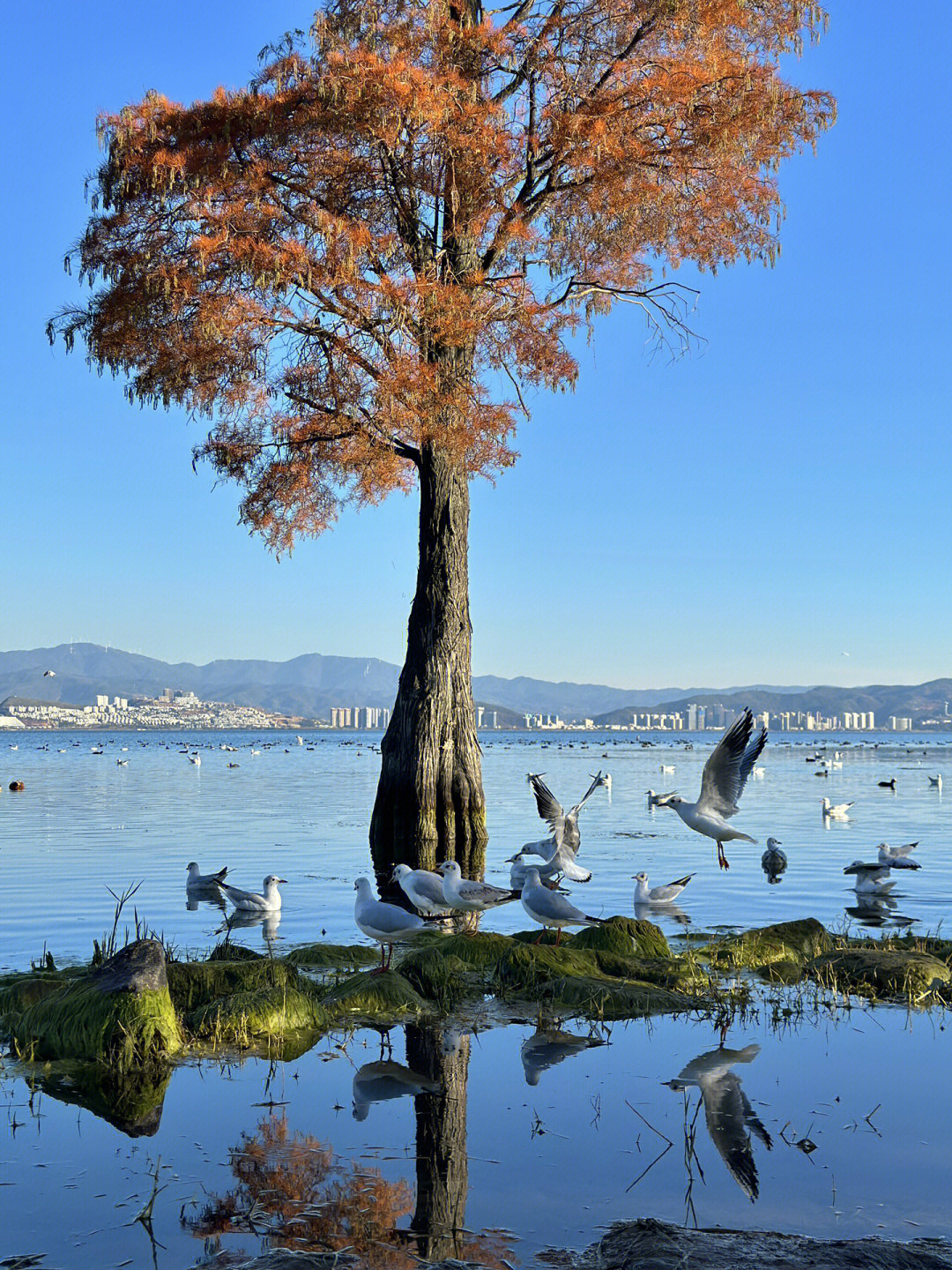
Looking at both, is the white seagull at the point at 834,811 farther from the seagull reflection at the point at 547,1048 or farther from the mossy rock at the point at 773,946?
the seagull reflection at the point at 547,1048

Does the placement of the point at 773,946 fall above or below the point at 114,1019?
below

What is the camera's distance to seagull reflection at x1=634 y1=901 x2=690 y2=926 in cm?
1369

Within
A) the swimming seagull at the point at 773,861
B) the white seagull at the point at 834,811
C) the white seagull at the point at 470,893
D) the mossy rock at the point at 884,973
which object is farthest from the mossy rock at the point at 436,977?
the white seagull at the point at 834,811

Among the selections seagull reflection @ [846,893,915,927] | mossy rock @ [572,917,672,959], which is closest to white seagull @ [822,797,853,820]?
seagull reflection @ [846,893,915,927]

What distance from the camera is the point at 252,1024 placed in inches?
287

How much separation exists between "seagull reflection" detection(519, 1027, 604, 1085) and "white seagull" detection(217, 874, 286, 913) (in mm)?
7354

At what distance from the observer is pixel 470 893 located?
11.5 m

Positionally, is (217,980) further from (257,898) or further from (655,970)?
(257,898)

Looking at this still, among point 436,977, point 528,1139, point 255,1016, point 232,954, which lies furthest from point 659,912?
point 528,1139

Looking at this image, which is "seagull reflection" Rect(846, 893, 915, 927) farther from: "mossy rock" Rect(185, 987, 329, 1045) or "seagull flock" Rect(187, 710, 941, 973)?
"mossy rock" Rect(185, 987, 329, 1045)

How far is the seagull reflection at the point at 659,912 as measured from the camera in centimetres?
1369

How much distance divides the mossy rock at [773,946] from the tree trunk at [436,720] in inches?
300

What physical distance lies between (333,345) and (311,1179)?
15.7 meters

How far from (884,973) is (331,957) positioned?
4664 millimetres
